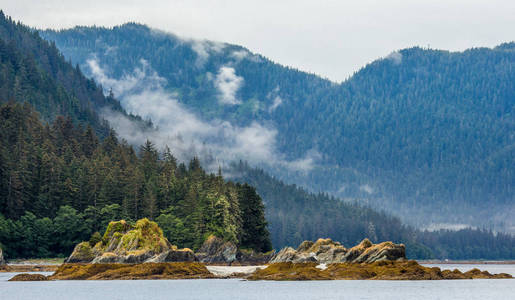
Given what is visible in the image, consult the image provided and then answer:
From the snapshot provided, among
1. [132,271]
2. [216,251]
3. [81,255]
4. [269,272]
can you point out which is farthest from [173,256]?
[216,251]

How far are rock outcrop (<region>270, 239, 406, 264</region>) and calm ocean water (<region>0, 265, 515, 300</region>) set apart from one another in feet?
16.4

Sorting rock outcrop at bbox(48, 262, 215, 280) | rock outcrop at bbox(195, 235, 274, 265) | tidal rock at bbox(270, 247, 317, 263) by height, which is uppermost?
rock outcrop at bbox(195, 235, 274, 265)

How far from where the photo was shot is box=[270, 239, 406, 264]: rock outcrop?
137m

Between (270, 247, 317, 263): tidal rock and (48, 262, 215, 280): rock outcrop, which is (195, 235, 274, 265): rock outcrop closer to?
(270, 247, 317, 263): tidal rock

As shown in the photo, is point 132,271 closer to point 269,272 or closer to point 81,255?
point 269,272

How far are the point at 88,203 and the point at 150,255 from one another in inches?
2030

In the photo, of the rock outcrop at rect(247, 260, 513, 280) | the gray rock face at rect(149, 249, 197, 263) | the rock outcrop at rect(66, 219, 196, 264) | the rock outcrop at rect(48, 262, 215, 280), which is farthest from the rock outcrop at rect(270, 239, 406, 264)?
the rock outcrop at rect(48, 262, 215, 280)

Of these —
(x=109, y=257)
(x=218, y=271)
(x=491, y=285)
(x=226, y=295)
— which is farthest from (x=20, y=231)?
(x=491, y=285)

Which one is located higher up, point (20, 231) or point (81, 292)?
point (20, 231)

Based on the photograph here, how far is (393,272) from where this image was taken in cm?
13262

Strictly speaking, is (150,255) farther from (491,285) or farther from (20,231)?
(491,285)

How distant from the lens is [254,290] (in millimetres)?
121000

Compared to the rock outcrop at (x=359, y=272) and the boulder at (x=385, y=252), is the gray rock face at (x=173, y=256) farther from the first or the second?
the boulder at (x=385, y=252)

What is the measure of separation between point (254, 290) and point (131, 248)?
3965cm
